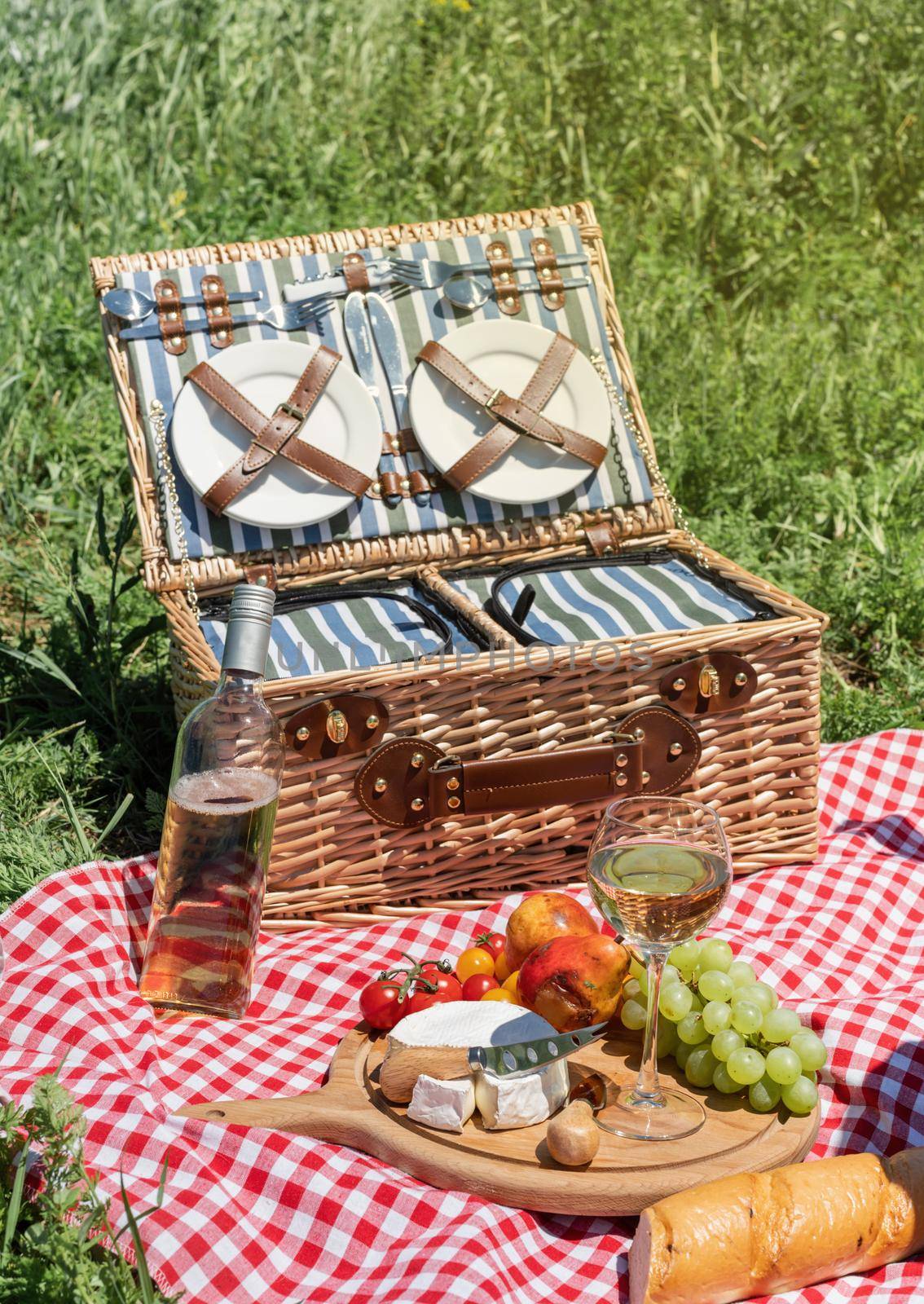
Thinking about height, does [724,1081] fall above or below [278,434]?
below

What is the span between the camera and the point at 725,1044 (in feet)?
5.43

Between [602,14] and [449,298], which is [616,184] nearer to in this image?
[602,14]

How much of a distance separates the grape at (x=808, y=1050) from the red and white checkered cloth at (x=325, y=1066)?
0.19 meters

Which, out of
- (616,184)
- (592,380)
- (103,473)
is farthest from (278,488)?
(616,184)

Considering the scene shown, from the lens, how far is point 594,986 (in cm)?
175

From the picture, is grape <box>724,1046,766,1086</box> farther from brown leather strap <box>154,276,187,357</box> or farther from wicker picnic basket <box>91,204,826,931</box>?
brown leather strap <box>154,276,187,357</box>

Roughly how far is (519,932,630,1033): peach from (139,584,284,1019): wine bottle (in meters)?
0.48

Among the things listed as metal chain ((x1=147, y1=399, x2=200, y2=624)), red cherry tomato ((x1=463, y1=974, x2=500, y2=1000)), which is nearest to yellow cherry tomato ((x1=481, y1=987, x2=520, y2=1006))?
red cherry tomato ((x1=463, y1=974, x2=500, y2=1000))

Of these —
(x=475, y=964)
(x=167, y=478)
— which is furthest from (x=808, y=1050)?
(x=167, y=478)

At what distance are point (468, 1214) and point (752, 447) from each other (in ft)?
9.12

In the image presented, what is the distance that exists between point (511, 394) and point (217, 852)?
1.36m

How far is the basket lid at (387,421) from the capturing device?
2.78m

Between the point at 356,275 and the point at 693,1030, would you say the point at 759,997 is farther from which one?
the point at 356,275

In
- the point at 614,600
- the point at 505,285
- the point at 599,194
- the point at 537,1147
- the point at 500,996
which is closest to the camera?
the point at 537,1147
